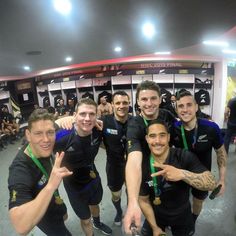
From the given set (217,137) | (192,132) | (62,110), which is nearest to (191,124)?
(192,132)

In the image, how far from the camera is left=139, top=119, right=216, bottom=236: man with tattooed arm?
A: 149cm

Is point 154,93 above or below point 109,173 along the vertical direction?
above

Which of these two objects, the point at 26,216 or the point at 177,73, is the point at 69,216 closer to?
the point at 26,216

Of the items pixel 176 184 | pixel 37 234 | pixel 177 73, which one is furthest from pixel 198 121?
pixel 177 73

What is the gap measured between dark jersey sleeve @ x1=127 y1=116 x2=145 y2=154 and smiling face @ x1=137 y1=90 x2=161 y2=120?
12 cm

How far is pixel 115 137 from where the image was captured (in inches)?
92.0

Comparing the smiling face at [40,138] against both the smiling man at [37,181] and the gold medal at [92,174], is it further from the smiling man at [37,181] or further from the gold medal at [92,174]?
the gold medal at [92,174]

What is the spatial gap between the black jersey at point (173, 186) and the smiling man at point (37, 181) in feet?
2.11

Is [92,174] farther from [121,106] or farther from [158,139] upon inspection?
[158,139]

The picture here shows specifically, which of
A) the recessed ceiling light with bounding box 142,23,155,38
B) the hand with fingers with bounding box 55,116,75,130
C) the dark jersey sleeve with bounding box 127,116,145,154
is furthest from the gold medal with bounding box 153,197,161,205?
the recessed ceiling light with bounding box 142,23,155,38

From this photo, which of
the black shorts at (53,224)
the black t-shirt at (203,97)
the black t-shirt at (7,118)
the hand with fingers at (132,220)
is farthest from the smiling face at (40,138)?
the black t-shirt at (7,118)

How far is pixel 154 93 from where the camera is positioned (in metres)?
1.80

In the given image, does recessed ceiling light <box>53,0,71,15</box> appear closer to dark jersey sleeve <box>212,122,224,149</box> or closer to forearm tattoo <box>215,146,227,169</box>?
dark jersey sleeve <box>212,122,224,149</box>

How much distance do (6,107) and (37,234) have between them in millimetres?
7575
